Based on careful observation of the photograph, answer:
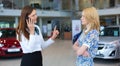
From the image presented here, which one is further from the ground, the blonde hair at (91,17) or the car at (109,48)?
the blonde hair at (91,17)

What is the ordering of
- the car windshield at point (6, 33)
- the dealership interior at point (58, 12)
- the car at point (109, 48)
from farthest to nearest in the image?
the dealership interior at point (58, 12), the car windshield at point (6, 33), the car at point (109, 48)

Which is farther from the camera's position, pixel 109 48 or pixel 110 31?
pixel 110 31

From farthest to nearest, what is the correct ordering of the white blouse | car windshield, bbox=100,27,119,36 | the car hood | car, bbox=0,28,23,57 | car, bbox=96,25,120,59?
car windshield, bbox=100,27,119,36, car, bbox=0,28,23,57, the car hood, car, bbox=96,25,120,59, the white blouse

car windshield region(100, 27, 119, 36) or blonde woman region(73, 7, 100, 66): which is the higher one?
blonde woman region(73, 7, 100, 66)

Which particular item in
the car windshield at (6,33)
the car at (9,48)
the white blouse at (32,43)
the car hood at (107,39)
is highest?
the white blouse at (32,43)

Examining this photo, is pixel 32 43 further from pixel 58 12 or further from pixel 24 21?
pixel 58 12

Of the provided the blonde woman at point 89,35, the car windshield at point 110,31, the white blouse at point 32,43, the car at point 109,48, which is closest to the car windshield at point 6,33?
the car windshield at point 110,31

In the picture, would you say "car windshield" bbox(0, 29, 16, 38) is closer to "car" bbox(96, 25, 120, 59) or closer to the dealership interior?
"car" bbox(96, 25, 120, 59)

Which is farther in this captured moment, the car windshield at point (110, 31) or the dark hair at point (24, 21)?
the car windshield at point (110, 31)

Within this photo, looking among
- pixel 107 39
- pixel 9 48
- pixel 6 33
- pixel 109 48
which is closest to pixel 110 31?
pixel 107 39

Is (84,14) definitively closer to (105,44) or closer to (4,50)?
(105,44)

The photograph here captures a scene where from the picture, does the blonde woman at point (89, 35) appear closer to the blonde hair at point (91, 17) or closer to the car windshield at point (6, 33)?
the blonde hair at point (91, 17)

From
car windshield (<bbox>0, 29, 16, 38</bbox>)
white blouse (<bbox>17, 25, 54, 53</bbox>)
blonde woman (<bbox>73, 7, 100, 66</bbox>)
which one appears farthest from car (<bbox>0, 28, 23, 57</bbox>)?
blonde woman (<bbox>73, 7, 100, 66</bbox>)

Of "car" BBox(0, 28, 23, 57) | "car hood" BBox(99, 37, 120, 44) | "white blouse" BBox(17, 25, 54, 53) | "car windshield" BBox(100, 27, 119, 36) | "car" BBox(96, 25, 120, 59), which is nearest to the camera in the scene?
"white blouse" BBox(17, 25, 54, 53)
